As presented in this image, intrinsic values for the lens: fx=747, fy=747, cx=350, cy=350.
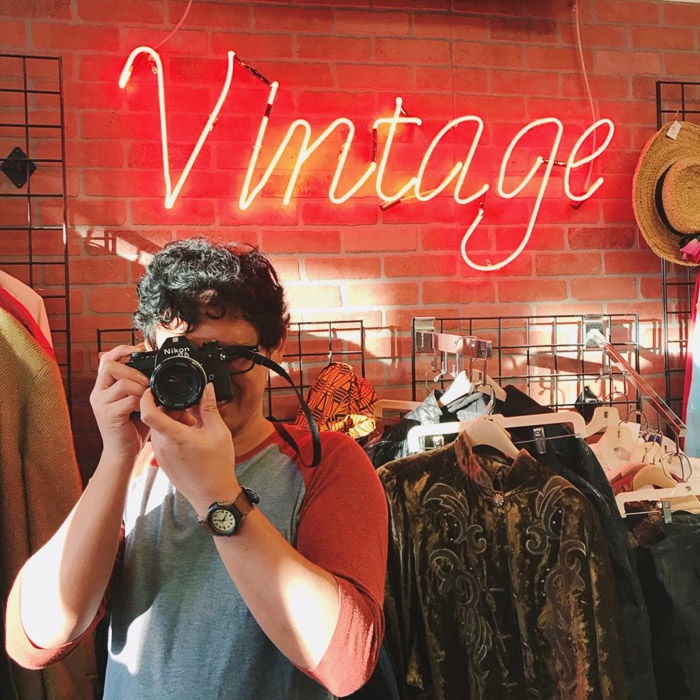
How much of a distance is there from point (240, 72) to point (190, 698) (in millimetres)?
1780

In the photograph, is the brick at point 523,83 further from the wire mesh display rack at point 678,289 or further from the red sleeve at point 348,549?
the red sleeve at point 348,549

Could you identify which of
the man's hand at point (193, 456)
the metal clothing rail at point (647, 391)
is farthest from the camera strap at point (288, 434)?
the metal clothing rail at point (647, 391)

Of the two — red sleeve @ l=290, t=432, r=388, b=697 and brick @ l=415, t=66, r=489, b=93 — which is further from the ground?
brick @ l=415, t=66, r=489, b=93

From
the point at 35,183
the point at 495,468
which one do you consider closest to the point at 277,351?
the point at 495,468

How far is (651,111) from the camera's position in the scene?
7.98 ft

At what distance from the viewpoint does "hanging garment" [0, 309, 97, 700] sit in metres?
1.47

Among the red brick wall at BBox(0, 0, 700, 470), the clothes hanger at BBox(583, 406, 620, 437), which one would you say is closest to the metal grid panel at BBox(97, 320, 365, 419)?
the red brick wall at BBox(0, 0, 700, 470)

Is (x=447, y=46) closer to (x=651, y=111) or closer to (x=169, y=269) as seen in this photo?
(x=651, y=111)

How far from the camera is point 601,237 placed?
241cm

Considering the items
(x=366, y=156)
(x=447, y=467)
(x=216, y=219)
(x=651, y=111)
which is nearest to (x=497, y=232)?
(x=366, y=156)

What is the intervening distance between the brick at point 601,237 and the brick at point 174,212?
115cm

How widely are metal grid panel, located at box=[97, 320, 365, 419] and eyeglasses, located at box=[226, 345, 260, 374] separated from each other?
4.04 feet

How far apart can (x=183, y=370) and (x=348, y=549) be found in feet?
0.92

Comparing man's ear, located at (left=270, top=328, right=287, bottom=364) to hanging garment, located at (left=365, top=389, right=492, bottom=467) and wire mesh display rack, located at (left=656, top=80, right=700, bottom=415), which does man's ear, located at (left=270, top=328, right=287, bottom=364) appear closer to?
hanging garment, located at (left=365, top=389, right=492, bottom=467)
